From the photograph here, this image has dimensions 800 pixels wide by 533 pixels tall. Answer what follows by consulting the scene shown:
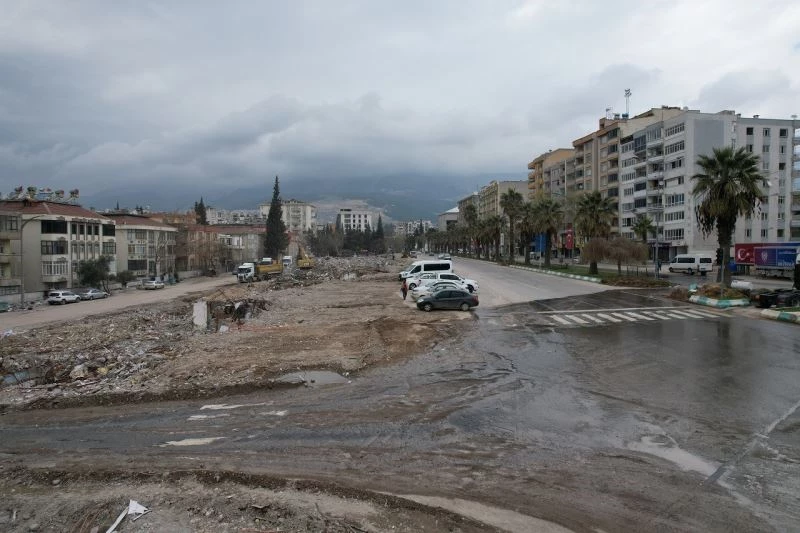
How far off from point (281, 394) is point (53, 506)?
231 inches

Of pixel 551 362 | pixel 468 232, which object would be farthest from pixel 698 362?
pixel 468 232

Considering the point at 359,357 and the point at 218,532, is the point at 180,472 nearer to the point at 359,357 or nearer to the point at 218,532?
the point at 218,532

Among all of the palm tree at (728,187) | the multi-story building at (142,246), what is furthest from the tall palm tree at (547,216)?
the multi-story building at (142,246)

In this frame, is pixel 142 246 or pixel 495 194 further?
pixel 495 194

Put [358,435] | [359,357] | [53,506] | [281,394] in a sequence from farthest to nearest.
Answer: [359,357]
[281,394]
[358,435]
[53,506]

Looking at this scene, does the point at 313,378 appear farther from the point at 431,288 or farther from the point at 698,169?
the point at 698,169

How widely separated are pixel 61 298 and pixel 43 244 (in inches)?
449

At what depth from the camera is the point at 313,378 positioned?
14.3 meters

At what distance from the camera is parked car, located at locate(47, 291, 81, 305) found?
50312 millimetres

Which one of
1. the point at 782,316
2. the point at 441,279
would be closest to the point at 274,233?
the point at 441,279

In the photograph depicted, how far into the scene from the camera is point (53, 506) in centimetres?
693

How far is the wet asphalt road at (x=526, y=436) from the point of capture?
22.2 feet

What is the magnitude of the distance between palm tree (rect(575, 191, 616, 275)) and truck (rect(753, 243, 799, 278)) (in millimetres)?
14443

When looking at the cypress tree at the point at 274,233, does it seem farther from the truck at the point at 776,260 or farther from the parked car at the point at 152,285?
the truck at the point at 776,260
